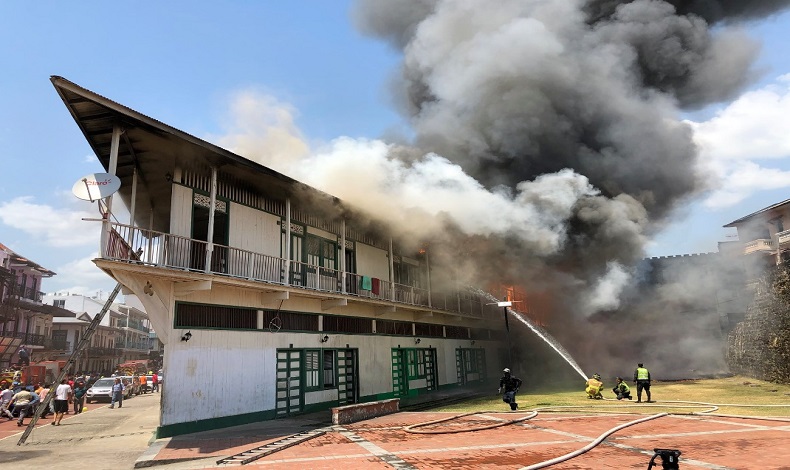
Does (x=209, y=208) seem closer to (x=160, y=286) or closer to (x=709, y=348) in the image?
(x=160, y=286)

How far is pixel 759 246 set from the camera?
3306 centimetres

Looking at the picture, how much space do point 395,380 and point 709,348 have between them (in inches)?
773

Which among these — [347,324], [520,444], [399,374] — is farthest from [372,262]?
[520,444]

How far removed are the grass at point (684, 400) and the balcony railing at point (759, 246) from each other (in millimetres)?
12363

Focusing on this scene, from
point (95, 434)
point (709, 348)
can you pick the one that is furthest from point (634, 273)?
point (95, 434)

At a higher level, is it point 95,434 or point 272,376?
point 272,376

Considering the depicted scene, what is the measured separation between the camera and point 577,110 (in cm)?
2080

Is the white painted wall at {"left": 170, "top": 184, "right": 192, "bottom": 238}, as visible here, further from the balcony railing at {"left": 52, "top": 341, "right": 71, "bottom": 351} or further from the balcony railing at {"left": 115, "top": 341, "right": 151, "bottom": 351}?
the balcony railing at {"left": 115, "top": 341, "right": 151, "bottom": 351}

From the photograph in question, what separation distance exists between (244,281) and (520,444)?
29.5 ft

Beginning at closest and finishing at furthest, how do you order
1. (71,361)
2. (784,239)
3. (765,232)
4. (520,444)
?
(520,444) → (71,361) → (784,239) → (765,232)

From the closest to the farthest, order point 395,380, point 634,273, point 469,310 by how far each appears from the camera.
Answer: point 395,380 → point 634,273 → point 469,310

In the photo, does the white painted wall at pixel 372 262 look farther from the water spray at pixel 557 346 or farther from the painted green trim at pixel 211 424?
the water spray at pixel 557 346

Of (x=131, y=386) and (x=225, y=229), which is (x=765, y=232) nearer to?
(x=225, y=229)

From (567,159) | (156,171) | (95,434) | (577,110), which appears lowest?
(95,434)
